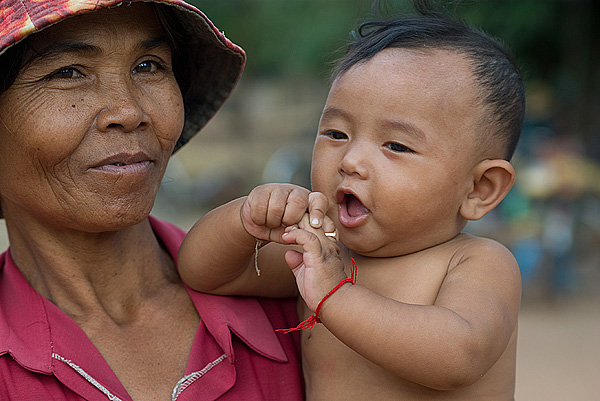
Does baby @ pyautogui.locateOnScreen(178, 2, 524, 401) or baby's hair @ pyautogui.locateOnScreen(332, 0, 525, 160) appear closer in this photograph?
baby @ pyautogui.locateOnScreen(178, 2, 524, 401)

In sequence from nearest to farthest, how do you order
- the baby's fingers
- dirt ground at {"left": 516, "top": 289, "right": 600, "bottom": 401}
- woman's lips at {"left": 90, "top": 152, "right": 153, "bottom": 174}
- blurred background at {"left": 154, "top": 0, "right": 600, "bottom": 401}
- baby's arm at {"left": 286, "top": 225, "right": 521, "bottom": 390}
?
baby's arm at {"left": 286, "top": 225, "right": 521, "bottom": 390} < the baby's fingers < woman's lips at {"left": 90, "top": 152, "right": 153, "bottom": 174} < dirt ground at {"left": 516, "top": 289, "right": 600, "bottom": 401} < blurred background at {"left": 154, "top": 0, "right": 600, "bottom": 401}

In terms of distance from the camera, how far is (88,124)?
2.05 metres

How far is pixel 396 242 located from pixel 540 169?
7478 millimetres

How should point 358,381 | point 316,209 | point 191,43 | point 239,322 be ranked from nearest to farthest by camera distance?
point 316,209
point 358,381
point 239,322
point 191,43

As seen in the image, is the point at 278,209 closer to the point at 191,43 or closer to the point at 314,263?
the point at 314,263

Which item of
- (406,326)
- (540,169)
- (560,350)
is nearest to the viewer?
(406,326)

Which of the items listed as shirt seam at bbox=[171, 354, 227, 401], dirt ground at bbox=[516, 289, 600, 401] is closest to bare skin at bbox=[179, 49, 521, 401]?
shirt seam at bbox=[171, 354, 227, 401]

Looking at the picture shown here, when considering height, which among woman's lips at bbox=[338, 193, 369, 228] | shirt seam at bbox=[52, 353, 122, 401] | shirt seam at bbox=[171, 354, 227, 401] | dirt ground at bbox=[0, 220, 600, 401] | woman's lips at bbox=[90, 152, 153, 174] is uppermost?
woman's lips at bbox=[90, 152, 153, 174]

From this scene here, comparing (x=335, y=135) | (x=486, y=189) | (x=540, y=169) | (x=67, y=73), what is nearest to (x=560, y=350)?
(x=540, y=169)

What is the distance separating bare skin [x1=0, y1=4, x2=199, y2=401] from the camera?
6.71 feet

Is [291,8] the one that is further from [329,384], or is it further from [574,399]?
[329,384]

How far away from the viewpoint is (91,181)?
2.11 m

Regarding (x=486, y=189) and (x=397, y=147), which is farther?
(x=486, y=189)

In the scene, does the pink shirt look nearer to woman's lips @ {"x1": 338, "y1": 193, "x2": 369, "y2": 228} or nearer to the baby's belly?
the baby's belly
